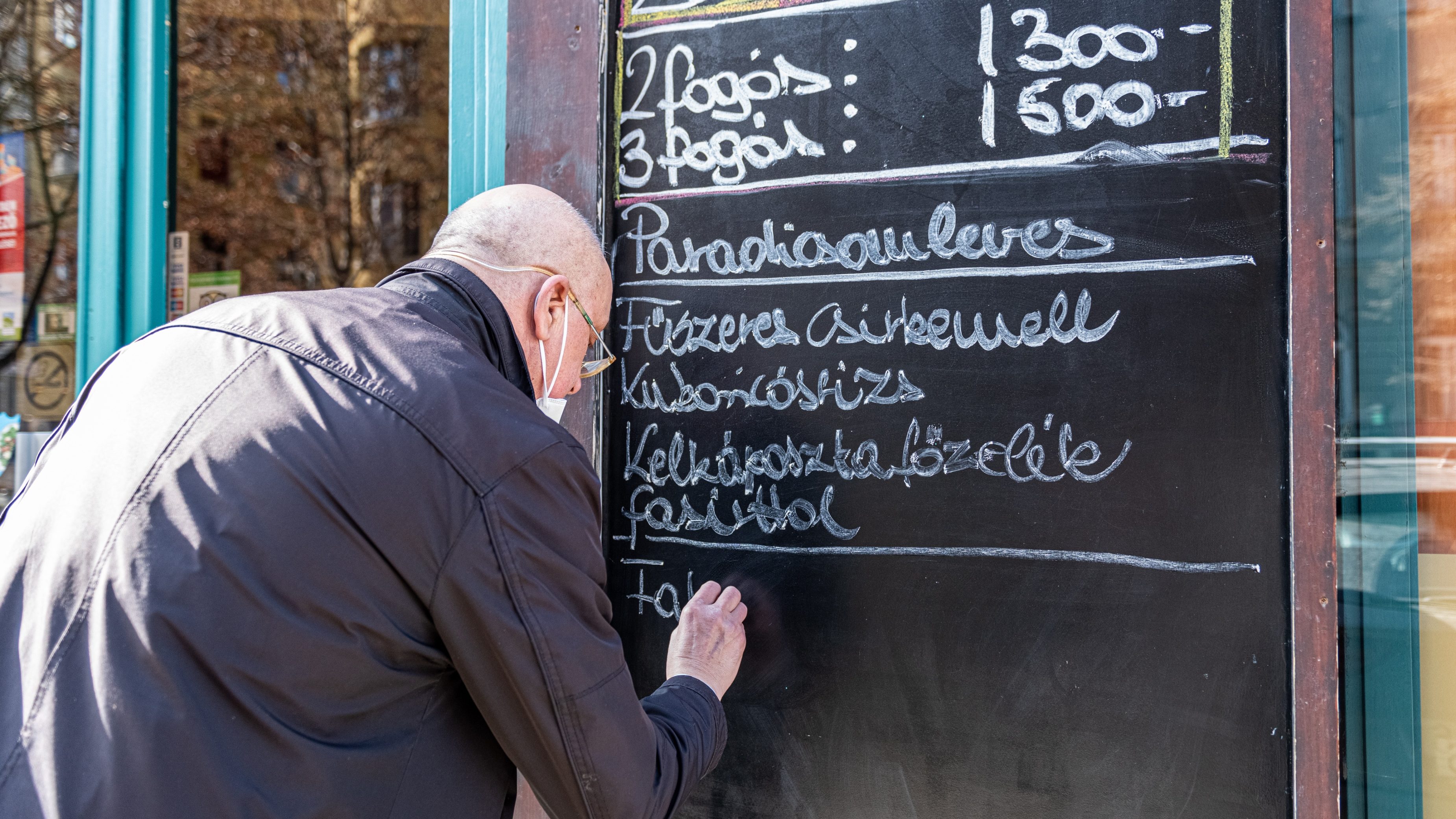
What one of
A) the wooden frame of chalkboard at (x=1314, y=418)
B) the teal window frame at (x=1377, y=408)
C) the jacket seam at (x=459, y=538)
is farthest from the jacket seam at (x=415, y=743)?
the teal window frame at (x=1377, y=408)

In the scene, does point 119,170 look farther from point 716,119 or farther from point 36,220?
point 716,119

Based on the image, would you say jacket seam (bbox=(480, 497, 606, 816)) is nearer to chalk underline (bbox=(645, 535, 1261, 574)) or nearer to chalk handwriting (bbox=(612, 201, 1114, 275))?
chalk underline (bbox=(645, 535, 1261, 574))

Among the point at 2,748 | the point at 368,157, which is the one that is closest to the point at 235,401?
the point at 2,748

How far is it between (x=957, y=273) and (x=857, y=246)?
0.24 m

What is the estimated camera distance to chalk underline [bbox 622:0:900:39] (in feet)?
7.39

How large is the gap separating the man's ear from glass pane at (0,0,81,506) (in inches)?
95.8

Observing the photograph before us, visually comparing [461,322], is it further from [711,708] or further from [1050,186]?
[1050,186]

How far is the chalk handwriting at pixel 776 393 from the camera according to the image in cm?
218

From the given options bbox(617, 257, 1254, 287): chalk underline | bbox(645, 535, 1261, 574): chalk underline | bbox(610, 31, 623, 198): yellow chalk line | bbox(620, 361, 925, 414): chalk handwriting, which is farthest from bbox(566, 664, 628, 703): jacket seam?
bbox(610, 31, 623, 198): yellow chalk line

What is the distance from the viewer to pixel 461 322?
1.57m

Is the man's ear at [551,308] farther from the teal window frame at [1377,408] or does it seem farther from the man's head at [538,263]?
the teal window frame at [1377,408]

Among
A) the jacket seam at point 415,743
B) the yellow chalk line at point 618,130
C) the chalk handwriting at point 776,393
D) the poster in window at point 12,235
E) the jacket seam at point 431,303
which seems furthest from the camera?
the poster in window at point 12,235

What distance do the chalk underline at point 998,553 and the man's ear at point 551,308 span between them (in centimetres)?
75

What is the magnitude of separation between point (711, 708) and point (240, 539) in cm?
91
